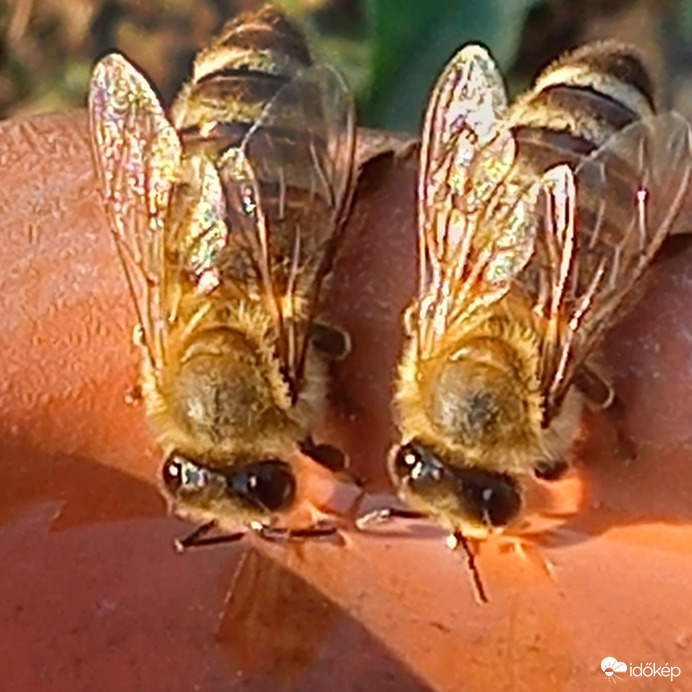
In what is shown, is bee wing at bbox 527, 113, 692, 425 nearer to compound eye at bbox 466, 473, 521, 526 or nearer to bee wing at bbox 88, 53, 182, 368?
compound eye at bbox 466, 473, 521, 526

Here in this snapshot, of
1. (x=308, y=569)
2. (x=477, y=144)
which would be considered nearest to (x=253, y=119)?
(x=477, y=144)

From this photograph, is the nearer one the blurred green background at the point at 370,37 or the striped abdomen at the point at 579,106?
the striped abdomen at the point at 579,106

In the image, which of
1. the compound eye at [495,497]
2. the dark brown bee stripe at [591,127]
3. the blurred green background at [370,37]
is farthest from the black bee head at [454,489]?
the blurred green background at [370,37]

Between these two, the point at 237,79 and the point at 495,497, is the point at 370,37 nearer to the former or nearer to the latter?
the point at 237,79

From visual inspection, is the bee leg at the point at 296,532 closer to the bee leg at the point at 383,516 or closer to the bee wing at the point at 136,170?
the bee leg at the point at 383,516

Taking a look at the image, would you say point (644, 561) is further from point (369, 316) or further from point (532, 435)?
point (369, 316)

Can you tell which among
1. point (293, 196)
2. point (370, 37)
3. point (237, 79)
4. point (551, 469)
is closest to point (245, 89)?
point (237, 79)
